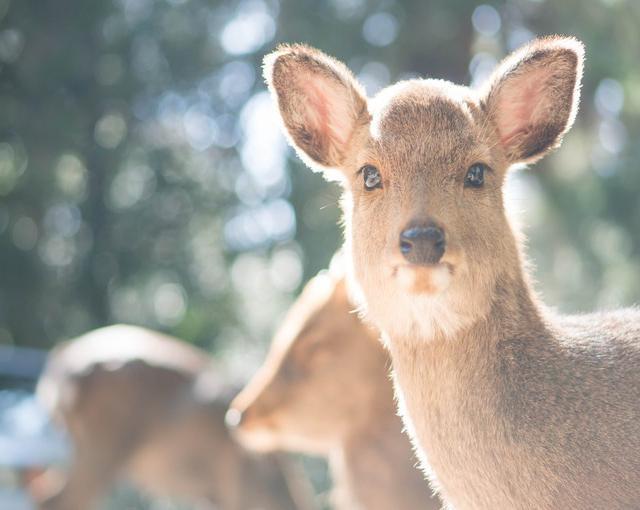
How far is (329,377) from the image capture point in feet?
15.5

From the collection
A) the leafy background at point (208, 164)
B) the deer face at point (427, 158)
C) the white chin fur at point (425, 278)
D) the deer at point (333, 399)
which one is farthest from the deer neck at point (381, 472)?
the leafy background at point (208, 164)

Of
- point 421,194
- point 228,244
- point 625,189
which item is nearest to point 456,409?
point 421,194

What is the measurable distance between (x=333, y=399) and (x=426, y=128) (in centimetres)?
198

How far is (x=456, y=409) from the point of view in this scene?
2.96 m

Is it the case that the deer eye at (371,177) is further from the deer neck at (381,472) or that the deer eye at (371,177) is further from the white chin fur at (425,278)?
the deer neck at (381,472)

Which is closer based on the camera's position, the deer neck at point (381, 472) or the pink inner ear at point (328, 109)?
the pink inner ear at point (328, 109)

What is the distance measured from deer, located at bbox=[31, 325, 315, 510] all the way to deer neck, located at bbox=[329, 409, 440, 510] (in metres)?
2.33

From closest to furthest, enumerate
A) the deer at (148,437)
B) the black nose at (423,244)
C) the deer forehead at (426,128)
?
the black nose at (423,244) < the deer forehead at (426,128) < the deer at (148,437)

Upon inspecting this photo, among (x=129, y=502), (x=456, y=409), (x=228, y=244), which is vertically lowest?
(x=129, y=502)

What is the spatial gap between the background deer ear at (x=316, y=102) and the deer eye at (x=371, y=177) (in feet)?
0.82

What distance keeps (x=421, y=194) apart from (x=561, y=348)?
652 millimetres

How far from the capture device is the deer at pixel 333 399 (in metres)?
4.59

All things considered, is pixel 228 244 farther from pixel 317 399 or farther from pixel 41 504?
pixel 317 399

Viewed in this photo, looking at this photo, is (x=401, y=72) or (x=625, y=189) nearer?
(x=625, y=189)
